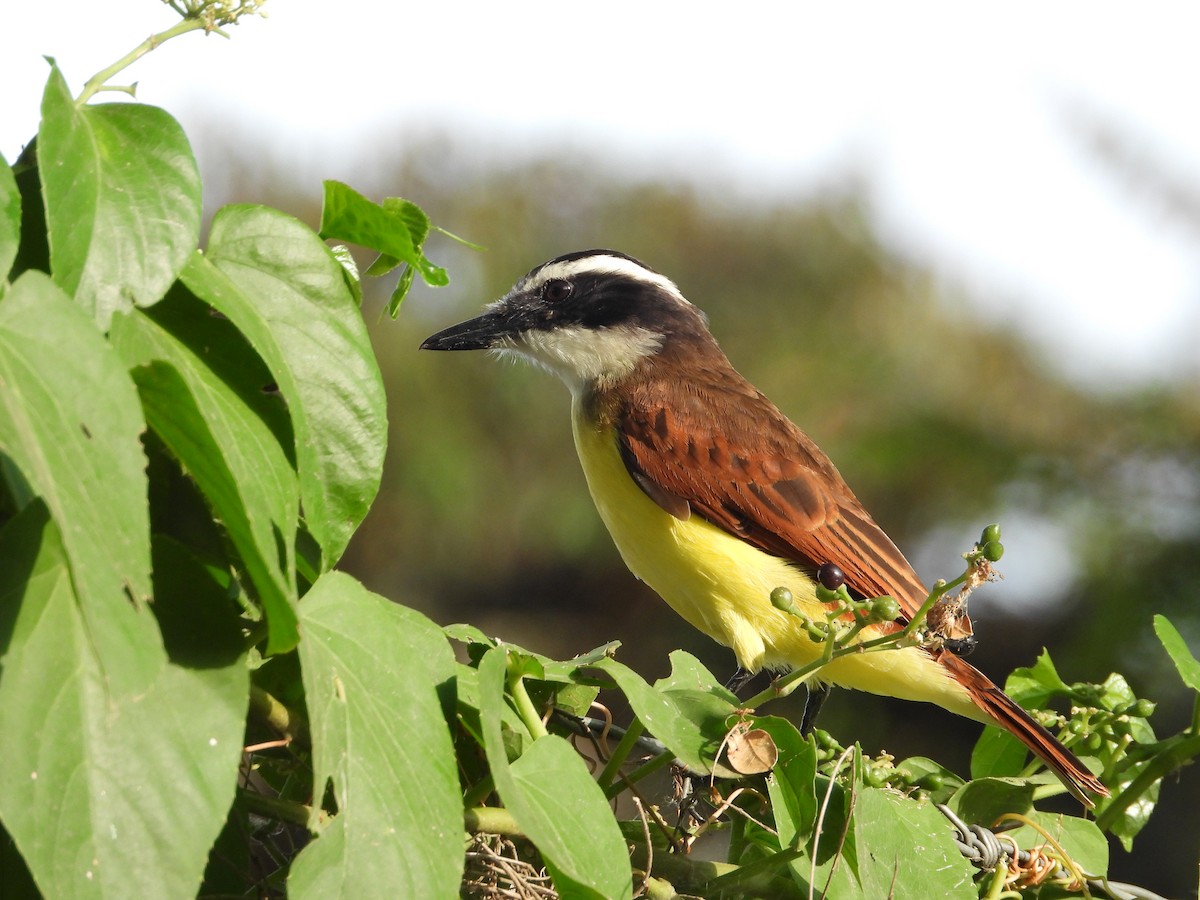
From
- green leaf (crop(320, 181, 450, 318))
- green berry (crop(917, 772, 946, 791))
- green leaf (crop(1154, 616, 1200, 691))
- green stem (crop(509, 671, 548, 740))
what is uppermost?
green leaf (crop(320, 181, 450, 318))

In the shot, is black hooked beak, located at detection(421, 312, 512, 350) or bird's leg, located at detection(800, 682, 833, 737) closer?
bird's leg, located at detection(800, 682, 833, 737)

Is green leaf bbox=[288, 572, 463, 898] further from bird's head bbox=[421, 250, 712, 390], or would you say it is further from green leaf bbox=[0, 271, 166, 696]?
bird's head bbox=[421, 250, 712, 390]

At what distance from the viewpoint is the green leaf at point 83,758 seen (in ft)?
3.32

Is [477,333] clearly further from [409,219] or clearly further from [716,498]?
[409,219]

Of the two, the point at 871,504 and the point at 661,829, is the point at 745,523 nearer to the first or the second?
the point at 661,829

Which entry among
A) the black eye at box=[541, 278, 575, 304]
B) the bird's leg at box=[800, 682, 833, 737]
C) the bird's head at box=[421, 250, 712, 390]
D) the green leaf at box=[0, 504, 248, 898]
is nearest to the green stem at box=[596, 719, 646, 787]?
the green leaf at box=[0, 504, 248, 898]

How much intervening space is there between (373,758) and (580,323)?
11.3 ft

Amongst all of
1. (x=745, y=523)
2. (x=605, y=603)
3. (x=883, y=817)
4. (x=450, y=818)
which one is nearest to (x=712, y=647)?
(x=605, y=603)

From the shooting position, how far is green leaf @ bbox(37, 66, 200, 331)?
1.17 metres

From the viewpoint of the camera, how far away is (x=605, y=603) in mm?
8750

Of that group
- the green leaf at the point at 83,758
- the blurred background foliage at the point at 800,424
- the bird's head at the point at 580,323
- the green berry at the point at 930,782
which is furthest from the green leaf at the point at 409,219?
the blurred background foliage at the point at 800,424

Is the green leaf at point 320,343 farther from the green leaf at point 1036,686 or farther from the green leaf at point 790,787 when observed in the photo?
the green leaf at point 1036,686

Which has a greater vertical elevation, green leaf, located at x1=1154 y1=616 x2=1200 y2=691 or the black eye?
green leaf, located at x1=1154 y1=616 x2=1200 y2=691

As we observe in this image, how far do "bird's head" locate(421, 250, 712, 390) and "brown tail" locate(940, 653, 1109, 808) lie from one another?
166 cm
